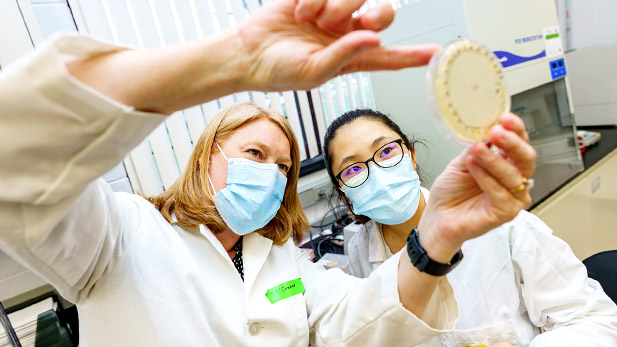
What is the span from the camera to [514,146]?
0.52 m

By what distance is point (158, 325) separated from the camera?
858 millimetres

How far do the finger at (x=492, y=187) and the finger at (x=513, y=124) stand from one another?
74 millimetres

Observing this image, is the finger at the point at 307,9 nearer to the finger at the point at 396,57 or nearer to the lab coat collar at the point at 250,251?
the finger at the point at 396,57

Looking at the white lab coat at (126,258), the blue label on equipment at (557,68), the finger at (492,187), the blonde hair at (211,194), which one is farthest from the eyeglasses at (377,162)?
the blue label on equipment at (557,68)

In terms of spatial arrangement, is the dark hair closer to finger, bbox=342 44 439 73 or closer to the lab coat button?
the lab coat button

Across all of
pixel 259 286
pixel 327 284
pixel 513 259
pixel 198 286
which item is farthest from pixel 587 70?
pixel 198 286

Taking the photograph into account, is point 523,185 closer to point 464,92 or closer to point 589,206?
point 464,92

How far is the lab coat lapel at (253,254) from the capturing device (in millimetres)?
1136

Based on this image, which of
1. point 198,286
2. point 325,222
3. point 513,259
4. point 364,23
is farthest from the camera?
point 325,222

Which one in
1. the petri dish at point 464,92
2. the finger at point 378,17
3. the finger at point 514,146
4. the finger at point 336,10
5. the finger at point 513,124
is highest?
the finger at point 336,10

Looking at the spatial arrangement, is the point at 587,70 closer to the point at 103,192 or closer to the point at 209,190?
the point at 209,190

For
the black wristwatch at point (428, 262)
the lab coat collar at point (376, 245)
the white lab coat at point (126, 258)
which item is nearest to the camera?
the white lab coat at point (126, 258)

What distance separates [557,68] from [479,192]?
1.85 m

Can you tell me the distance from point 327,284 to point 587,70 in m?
2.93
